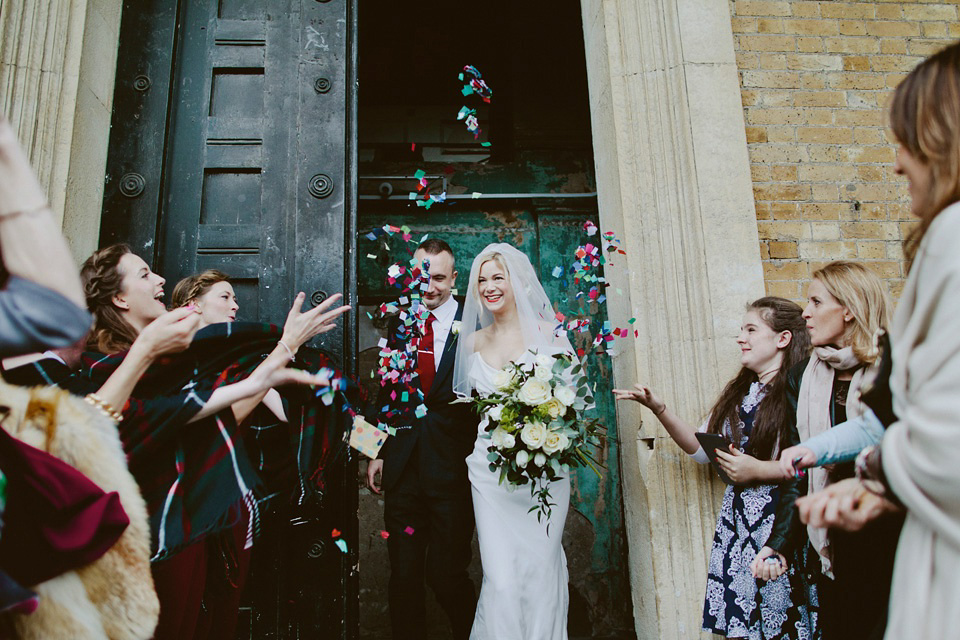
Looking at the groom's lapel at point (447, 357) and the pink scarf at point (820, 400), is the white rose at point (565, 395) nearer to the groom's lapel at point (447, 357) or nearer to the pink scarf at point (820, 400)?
the groom's lapel at point (447, 357)

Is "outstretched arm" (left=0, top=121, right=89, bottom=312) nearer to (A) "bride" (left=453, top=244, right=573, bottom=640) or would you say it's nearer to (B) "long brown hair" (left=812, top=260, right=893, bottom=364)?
(A) "bride" (left=453, top=244, right=573, bottom=640)

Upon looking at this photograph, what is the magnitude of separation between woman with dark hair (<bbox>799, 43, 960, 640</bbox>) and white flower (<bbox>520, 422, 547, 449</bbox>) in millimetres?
1792

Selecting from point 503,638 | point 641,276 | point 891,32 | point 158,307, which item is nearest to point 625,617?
point 503,638

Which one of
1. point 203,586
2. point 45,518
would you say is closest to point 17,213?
point 45,518

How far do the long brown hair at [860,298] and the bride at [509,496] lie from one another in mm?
1380

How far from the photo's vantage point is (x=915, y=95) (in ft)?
5.61

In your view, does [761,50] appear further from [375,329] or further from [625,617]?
[625,617]

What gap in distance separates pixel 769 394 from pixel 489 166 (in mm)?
3829

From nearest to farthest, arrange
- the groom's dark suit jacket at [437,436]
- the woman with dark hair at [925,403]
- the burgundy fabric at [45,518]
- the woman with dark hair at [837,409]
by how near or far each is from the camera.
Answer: the woman with dark hair at [925,403] < the burgundy fabric at [45,518] < the woman with dark hair at [837,409] < the groom's dark suit jacket at [437,436]

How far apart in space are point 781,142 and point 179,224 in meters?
3.45

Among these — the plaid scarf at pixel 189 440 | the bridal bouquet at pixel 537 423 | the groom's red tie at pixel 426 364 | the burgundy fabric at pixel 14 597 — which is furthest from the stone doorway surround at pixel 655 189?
the burgundy fabric at pixel 14 597

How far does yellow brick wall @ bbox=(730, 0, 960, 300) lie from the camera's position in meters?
4.15

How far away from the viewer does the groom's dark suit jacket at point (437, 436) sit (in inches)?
161

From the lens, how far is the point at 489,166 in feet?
21.6
